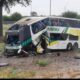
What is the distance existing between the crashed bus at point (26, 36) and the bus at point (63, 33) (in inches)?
47.4

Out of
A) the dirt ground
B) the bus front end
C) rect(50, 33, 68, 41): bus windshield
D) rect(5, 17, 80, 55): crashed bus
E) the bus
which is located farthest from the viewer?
rect(50, 33, 68, 41): bus windshield

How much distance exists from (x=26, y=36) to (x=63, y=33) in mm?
4997

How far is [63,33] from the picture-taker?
3359 centimetres

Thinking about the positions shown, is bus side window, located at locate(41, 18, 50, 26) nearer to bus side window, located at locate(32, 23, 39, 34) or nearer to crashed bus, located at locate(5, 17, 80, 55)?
crashed bus, located at locate(5, 17, 80, 55)

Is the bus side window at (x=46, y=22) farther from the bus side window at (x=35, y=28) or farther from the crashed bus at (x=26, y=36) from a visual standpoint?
the bus side window at (x=35, y=28)

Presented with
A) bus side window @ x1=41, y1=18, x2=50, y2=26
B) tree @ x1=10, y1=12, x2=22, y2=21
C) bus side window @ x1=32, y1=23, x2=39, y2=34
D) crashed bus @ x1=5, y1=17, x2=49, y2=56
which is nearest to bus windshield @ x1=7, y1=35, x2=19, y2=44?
crashed bus @ x1=5, y1=17, x2=49, y2=56

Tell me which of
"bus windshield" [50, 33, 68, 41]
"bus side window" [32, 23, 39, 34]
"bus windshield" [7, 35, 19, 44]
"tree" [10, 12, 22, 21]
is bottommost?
"tree" [10, 12, 22, 21]

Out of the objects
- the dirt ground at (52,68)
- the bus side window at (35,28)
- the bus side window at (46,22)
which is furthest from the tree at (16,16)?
the dirt ground at (52,68)

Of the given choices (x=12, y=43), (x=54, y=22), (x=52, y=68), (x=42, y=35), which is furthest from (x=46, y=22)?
(x=52, y=68)

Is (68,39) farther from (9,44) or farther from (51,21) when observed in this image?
(9,44)

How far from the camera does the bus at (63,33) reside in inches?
1283

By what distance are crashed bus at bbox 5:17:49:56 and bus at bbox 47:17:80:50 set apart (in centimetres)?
120

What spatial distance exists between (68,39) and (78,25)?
2.20 metres

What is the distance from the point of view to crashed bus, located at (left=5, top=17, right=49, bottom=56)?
95.0 feet
